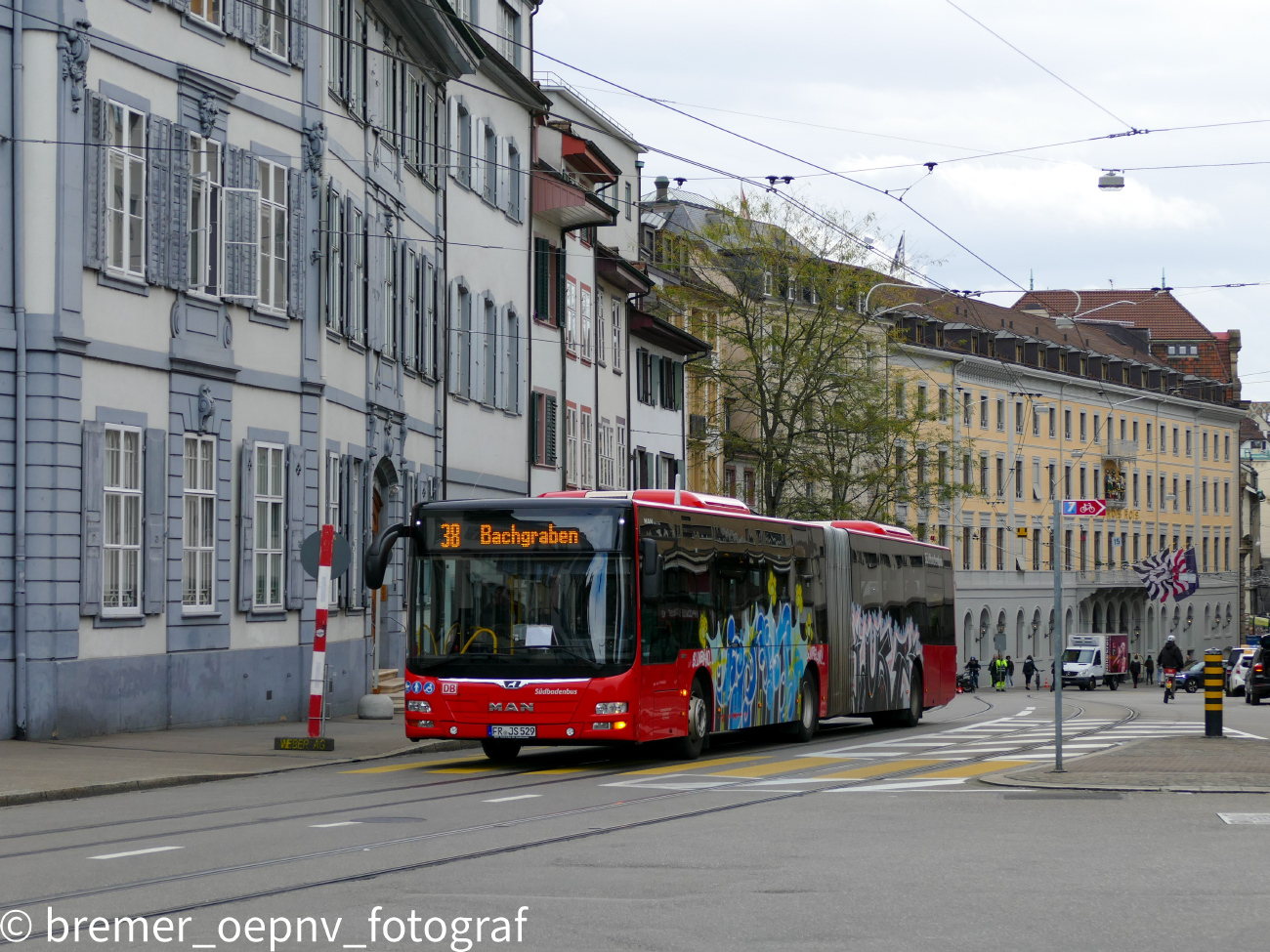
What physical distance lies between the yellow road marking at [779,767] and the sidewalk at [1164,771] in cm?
238

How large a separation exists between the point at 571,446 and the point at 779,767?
29867 millimetres

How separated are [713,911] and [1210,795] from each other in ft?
28.0

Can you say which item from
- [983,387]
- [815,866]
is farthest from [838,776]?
[983,387]

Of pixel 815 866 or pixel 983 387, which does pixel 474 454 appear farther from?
pixel 983 387

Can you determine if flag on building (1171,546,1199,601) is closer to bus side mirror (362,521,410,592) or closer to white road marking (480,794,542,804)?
bus side mirror (362,521,410,592)

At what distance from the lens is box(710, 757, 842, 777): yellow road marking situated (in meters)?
20.4

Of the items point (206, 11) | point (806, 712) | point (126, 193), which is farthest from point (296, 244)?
point (806, 712)

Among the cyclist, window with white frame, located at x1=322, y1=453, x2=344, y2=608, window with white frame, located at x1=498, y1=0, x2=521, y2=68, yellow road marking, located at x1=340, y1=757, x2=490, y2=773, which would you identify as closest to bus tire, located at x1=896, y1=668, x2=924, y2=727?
window with white frame, located at x1=322, y1=453, x2=344, y2=608

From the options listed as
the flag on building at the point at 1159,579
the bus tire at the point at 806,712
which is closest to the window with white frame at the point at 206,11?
the bus tire at the point at 806,712

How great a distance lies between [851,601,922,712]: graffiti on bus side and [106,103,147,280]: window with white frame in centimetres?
1137

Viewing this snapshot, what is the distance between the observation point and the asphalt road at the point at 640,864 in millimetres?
9227

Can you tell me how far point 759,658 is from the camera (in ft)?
82.8

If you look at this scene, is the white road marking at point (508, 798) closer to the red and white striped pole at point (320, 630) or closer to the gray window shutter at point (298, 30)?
the red and white striped pole at point (320, 630)

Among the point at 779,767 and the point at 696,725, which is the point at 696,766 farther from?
the point at 696,725
